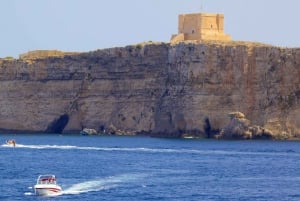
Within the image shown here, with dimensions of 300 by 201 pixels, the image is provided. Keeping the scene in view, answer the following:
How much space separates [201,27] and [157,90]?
26.1ft

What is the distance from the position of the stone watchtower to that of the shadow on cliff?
47.0 feet

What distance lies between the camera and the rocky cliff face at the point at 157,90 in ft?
355

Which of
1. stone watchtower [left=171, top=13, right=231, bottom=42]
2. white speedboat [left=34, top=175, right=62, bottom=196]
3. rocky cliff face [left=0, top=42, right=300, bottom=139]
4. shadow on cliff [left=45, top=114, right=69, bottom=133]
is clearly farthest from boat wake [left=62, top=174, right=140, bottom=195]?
shadow on cliff [left=45, top=114, right=69, bottom=133]

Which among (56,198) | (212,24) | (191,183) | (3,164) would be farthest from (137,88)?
(56,198)

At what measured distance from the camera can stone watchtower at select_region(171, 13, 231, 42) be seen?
11850cm

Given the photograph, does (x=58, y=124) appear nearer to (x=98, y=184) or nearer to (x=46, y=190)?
(x=98, y=184)

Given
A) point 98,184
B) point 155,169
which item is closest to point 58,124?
point 155,169

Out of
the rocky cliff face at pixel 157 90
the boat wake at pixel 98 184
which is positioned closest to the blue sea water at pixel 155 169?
the boat wake at pixel 98 184

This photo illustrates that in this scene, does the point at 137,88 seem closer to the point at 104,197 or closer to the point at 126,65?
the point at 126,65

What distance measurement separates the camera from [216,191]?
5388 cm

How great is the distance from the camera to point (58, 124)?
408 feet

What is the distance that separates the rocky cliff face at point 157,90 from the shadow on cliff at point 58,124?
0.12 metres

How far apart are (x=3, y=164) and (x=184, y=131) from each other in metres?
42.4

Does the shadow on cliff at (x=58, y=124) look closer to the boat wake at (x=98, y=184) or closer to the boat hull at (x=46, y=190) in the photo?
the boat wake at (x=98, y=184)
